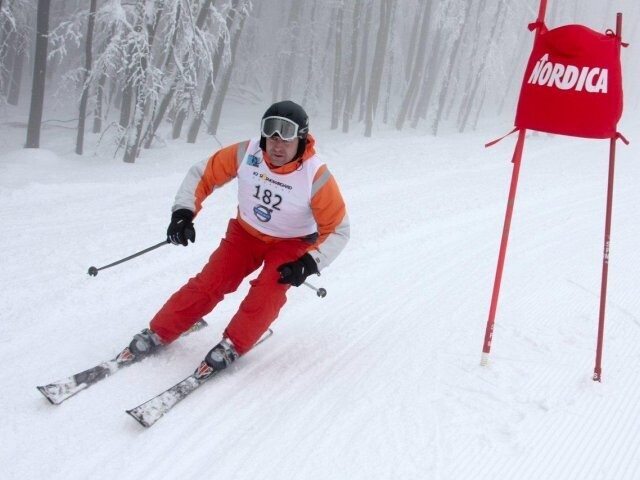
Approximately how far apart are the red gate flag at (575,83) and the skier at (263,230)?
157cm

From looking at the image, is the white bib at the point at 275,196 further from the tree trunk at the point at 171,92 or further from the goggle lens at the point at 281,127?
the tree trunk at the point at 171,92

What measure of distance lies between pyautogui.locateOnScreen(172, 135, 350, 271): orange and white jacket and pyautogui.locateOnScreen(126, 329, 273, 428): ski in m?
1.06

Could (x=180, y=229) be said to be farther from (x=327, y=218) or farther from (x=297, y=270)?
(x=327, y=218)

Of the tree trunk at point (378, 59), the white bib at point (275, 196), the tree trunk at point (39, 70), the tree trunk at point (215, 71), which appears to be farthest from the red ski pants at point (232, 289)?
the tree trunk at point (378, 59)

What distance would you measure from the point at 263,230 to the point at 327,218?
1.84 ft

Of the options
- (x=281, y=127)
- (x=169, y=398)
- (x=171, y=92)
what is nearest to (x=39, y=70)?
(x=171, y=92)

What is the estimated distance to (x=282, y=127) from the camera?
3.61 meters

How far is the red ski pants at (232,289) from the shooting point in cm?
372

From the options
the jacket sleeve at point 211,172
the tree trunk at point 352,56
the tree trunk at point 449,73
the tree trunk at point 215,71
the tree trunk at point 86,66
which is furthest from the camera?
the tree trunk at point 449,73

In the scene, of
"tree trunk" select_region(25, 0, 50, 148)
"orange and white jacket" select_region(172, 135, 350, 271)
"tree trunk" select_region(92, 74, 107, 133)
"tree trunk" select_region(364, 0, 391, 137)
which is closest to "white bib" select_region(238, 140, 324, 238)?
"orange and white jacket" select_region(172, 135, 350, 271)

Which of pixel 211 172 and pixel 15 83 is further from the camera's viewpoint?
pixel 15 83

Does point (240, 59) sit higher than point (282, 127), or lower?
lower

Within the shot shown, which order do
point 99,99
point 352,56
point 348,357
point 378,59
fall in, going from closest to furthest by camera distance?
point 348,357, point 99,99, point 378,59, point 352,56

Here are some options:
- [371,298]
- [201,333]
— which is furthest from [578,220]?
[201,333]
